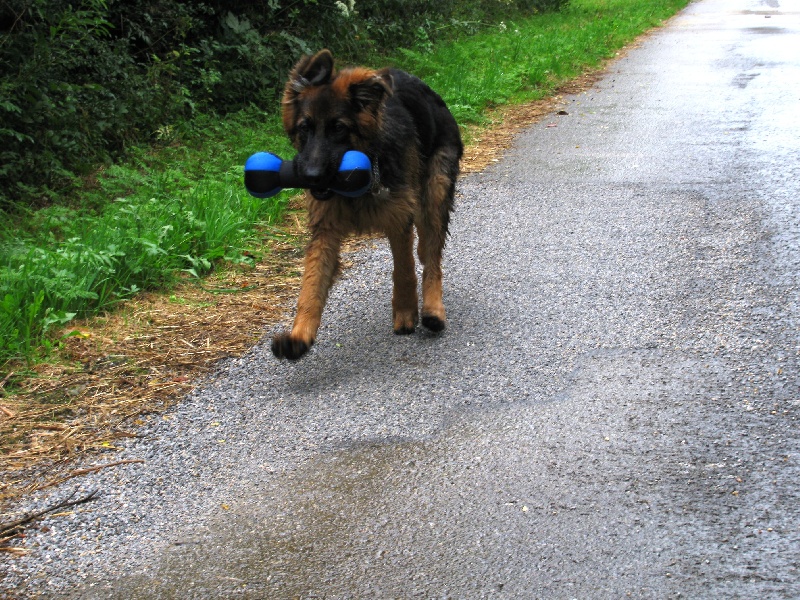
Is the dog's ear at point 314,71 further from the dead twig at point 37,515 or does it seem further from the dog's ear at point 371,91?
the dead twig at point 37,515

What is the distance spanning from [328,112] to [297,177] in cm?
34

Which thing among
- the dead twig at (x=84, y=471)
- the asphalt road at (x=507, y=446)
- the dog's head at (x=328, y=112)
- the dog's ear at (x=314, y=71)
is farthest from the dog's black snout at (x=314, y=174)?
the dead twig at (x=84, y=471)

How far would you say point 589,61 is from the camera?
1577 centimetres

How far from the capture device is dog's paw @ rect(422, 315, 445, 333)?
197 inches

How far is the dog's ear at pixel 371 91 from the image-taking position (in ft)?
14.7

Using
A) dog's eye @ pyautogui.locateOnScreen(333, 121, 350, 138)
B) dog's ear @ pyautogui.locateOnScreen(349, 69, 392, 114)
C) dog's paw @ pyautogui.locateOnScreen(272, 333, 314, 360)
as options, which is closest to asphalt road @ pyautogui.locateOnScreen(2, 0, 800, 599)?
dog's paw @ pyautogui.locateOnScreen(272, 333, 314, 360)

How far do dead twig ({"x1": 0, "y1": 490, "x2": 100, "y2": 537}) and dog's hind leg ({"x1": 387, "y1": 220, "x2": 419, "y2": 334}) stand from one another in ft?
6.67

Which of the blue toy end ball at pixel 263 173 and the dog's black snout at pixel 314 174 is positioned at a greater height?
the dog's black snout at pixel 314 174

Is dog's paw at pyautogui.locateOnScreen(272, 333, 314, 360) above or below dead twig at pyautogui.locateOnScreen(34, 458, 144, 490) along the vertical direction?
above

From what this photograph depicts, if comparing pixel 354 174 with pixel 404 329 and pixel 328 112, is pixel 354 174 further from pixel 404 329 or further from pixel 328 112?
pixel 404 329

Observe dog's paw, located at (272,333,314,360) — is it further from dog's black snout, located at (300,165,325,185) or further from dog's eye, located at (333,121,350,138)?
dog's eye, located at (333,121,350,138)

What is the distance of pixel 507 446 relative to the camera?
377 centimetres

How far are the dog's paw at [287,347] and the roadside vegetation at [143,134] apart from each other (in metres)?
0.94

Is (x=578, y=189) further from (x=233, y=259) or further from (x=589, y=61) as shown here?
(x=589, y=61)
